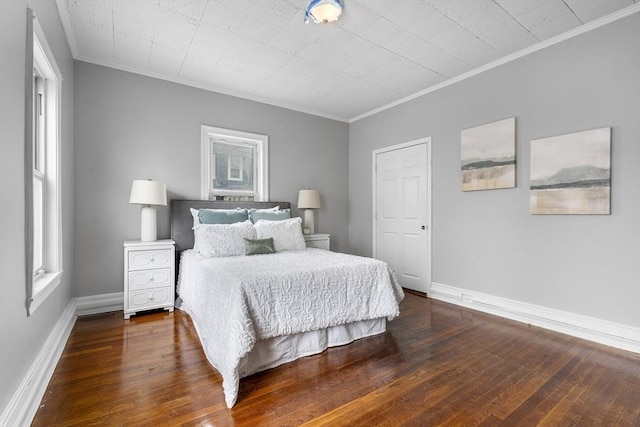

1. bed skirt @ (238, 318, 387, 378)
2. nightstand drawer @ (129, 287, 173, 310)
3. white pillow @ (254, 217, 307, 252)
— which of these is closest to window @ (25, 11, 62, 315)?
nightstand drawer @ (129, 287, 173, 310)


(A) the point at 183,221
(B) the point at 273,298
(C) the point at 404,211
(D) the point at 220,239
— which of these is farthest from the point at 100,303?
(C) the point at 404,211

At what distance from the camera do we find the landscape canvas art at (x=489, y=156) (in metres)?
3.16

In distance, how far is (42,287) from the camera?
1886 millimetres

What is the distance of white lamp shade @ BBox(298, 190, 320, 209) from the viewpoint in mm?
4504

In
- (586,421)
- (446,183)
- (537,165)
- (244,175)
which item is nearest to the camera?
(586,421)

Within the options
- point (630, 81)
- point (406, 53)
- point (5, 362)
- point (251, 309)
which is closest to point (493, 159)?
point (630, 81)

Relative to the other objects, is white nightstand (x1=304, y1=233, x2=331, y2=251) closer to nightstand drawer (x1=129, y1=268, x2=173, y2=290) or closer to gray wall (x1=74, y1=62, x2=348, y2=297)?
gray wall (x1=74, y1=62, x2=348, y2=297)

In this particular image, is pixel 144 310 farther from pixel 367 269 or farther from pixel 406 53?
pixel 406 53

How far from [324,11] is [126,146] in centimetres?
262

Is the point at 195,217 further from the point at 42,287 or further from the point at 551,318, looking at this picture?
the point at 551,318

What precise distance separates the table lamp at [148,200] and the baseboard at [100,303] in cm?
73

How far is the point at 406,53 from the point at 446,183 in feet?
5.29

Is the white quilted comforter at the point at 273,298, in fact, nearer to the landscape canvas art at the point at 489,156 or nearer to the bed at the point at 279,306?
the bed at the point at 279,306

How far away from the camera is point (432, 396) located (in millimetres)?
1826
